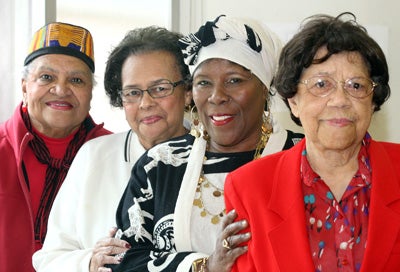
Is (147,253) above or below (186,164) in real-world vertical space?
below

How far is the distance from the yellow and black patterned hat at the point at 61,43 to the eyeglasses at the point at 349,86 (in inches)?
63.2

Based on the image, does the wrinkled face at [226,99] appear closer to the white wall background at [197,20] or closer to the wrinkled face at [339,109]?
the wrinkled face at [339,109]

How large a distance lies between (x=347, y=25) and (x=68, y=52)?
1631mm

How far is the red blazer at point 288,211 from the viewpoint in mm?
1755

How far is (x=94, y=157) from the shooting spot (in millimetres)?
2854

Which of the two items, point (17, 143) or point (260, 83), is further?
point (17, 143)

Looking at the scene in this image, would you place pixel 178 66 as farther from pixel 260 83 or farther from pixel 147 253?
pixel 147 253

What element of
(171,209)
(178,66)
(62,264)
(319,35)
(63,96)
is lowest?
(62,264)

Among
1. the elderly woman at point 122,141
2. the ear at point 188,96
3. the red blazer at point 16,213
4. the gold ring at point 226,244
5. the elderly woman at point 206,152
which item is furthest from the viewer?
the red blazer at point 16,213

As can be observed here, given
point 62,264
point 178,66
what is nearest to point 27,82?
point 178,66

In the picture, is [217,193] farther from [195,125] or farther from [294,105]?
[294,105]

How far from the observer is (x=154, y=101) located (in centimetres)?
277

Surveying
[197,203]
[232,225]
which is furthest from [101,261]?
[232,225]

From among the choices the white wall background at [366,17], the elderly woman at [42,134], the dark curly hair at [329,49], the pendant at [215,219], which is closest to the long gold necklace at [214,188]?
the pendant at [215,219]
